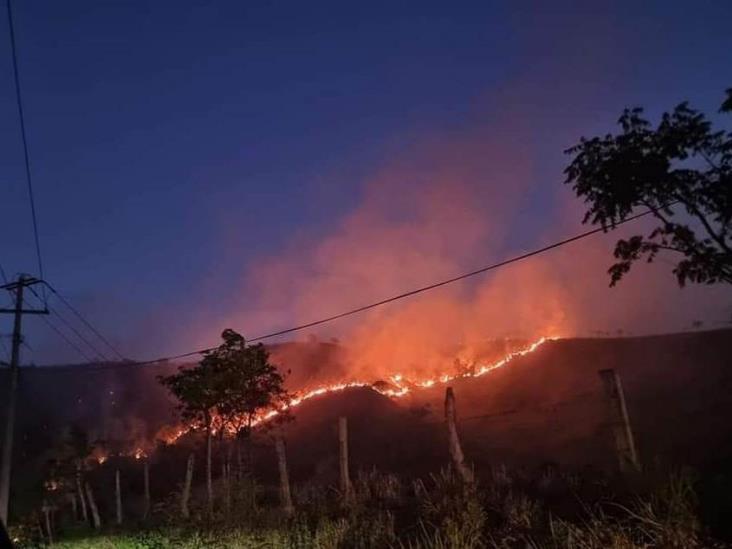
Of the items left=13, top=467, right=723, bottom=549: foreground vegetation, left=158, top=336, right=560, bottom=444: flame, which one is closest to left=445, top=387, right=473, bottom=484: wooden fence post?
left=13, top=467, right=723, bottom=549: foreground vegetation

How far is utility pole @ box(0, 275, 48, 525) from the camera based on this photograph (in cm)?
2072

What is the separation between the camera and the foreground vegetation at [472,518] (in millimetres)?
7598

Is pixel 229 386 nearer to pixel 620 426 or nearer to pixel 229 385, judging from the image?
pixel 229 385

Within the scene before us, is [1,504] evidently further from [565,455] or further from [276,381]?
[565,455]

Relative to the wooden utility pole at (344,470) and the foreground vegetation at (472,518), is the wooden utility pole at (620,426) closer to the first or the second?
the foreground vegetation at (472,518)

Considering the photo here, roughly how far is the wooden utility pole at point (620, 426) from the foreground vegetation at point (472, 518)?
0.56 metres

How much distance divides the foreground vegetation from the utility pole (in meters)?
6.82

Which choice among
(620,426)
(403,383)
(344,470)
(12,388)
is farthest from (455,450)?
(403,383)

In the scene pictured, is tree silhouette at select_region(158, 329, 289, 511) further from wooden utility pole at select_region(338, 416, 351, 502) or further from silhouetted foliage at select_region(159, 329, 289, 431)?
wooden utility pole at select_region(338, 416, 351, 502)

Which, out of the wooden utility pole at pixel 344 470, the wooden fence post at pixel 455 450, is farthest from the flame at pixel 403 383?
the wooden fence post at pixel 455 450

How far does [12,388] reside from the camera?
22.2 meters

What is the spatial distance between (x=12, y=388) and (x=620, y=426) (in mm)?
20645

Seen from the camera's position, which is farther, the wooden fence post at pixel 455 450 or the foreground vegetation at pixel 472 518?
the wooden fence post at pixel 455 450

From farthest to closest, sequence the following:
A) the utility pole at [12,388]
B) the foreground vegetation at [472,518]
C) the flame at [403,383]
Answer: the flame at [403,383] → the utility pole at [12,388] → the foreground vegetation at [472,518]
